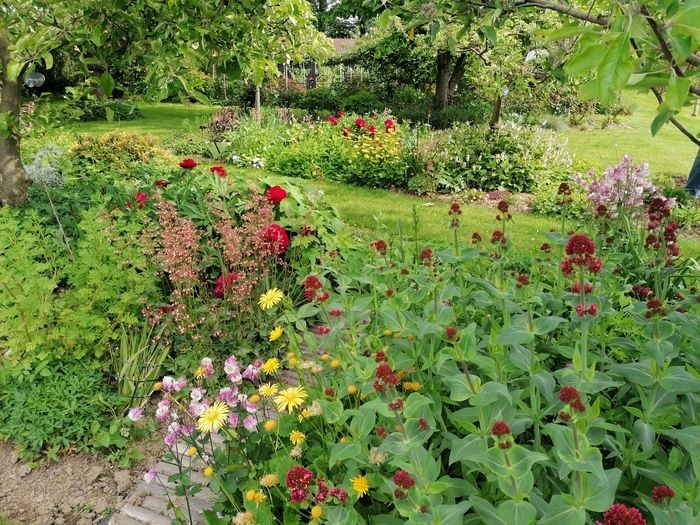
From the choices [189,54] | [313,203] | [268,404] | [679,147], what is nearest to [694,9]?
[268,404]

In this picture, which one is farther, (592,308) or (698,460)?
(592,308)

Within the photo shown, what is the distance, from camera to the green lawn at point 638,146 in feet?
35.3

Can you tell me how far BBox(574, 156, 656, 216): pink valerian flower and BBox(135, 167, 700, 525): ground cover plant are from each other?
0.86 m

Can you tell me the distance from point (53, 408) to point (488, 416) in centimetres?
252

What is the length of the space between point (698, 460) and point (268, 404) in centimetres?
196

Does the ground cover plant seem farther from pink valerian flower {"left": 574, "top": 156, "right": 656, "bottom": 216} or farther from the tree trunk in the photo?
the tree trunk

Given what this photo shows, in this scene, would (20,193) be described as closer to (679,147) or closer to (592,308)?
(592,308)

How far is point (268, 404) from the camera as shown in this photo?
2713mm

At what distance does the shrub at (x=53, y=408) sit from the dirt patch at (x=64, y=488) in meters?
0.08

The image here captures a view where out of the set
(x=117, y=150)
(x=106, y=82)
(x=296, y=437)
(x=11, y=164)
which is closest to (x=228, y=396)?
(x=296, y=437)

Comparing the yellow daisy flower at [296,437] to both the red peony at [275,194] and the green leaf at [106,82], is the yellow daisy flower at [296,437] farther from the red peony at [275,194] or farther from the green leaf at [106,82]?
the red peony at [275,194]

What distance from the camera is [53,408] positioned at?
113 inches

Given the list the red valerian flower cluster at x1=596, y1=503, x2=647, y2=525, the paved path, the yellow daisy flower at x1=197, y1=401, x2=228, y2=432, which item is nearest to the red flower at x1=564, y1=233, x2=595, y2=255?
the red valerian flower cluster at x1=596, y1=503, x2=647, y2=525

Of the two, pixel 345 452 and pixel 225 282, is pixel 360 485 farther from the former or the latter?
pixel 225 282
